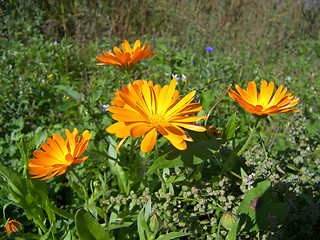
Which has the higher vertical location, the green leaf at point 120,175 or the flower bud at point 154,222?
the flower bud at point 154,222

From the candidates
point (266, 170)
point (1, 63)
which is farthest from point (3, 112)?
point (266, 170)

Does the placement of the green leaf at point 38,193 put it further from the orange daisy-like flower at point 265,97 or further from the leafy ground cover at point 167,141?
the orange daisy-like flower at point 265,97

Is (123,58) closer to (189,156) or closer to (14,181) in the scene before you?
(189,156)

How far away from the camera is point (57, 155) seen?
1146 mm

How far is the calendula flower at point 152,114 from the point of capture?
0.86 metres

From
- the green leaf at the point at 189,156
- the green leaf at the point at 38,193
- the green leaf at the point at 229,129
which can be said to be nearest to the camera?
the green leaf at the point at 189,156

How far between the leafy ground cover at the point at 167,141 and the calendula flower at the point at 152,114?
0.41ft

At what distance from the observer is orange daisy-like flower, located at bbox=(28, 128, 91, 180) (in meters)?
1.01

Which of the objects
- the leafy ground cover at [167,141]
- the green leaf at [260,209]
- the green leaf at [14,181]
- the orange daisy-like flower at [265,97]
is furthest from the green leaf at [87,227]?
the orange daisy-like flower at [265,97]

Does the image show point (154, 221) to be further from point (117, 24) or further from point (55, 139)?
point (117, 24)

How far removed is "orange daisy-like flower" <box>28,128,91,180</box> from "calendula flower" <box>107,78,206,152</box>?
8.1 inches

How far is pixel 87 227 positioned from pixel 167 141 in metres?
0.53

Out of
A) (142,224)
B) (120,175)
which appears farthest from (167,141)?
(142,224)

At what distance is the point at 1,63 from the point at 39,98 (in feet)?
2.06
